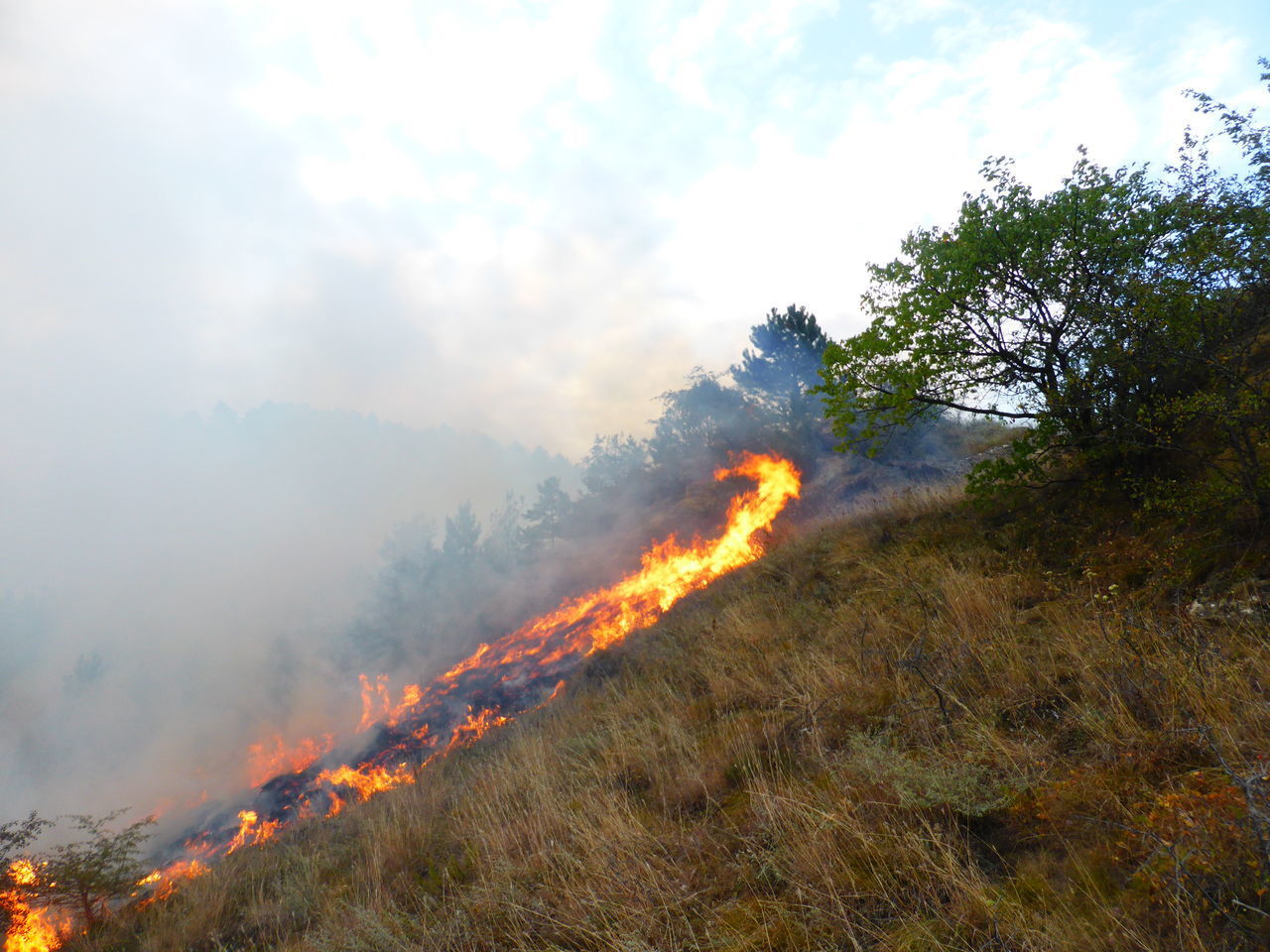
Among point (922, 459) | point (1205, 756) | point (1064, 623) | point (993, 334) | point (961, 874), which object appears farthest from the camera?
point (922, 459)

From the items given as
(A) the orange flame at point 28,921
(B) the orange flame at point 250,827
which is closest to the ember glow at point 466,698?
(B) the orange flame at point 250,827

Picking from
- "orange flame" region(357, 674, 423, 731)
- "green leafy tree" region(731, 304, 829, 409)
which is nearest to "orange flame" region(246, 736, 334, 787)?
"orange flame" region(357, 674, 423, 731)

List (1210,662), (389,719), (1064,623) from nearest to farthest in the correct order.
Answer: (1210,662)
(1064,623)
(389,719)

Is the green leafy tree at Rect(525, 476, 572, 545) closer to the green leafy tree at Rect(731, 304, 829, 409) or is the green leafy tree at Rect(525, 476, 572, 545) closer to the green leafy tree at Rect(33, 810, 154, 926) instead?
the green leafy tree at Rect(731, 304, 829, 409)

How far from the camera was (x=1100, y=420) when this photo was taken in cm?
653

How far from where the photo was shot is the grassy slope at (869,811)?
216cm

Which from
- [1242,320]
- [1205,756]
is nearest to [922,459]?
[1242,320]

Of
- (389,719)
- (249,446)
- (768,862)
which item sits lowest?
(768,862)

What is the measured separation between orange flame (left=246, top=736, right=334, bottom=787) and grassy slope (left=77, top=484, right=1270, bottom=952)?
465 inches

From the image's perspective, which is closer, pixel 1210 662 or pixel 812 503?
pixel 1210 662

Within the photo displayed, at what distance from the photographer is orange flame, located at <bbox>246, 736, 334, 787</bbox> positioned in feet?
56.2

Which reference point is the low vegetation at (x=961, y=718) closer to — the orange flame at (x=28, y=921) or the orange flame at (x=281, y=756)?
the orange flame at (x=28, y=921)

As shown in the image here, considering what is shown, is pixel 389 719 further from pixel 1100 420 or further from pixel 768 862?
pixel 1100 420

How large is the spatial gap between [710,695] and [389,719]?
15.8 metres
